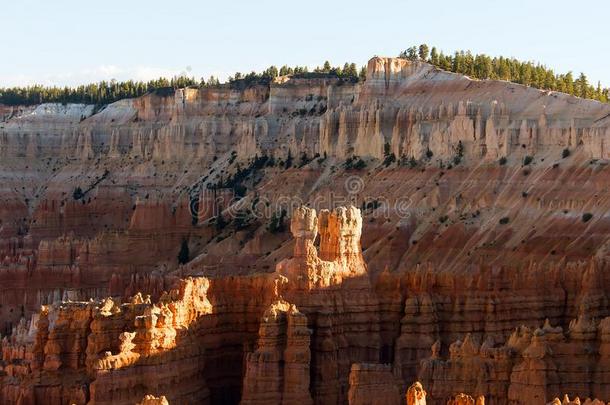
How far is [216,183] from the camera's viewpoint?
5541 inches

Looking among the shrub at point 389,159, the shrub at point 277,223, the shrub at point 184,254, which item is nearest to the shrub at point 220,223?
the shrub at point 184,254

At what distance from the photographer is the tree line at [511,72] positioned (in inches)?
4483

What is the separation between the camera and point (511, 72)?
123 m

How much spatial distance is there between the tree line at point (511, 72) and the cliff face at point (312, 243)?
3.74 meters

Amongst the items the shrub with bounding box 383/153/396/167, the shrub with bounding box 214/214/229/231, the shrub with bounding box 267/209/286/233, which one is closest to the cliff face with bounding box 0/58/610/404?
the shrub with bounding box 267/209/286/233

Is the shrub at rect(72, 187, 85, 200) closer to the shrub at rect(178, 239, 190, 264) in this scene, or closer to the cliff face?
the cliff face

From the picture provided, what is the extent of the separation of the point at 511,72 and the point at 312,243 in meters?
57.6

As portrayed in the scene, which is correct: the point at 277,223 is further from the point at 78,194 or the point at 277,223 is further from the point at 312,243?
the point at 312,243

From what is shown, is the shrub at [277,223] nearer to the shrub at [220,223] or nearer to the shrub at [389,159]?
the shrub at [220,223]

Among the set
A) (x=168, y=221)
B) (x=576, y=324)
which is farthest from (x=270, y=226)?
(x=576, y=324)

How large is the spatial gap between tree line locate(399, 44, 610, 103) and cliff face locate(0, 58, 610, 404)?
3.74m

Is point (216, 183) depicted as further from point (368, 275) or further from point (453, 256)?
point (368, 275)

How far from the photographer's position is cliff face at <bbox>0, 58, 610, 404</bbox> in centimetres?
6188

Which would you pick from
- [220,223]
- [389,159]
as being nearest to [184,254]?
[220,223]
